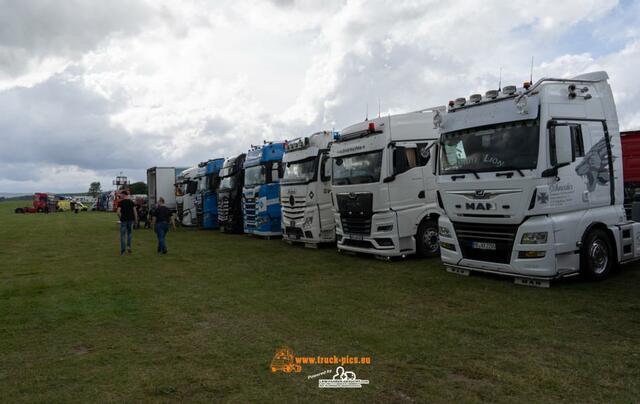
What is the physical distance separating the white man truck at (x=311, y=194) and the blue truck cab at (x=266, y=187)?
7.87ft

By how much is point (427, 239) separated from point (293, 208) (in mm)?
5093

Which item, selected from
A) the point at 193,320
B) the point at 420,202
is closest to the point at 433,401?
the point at 193,320

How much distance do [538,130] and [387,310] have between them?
400 cm

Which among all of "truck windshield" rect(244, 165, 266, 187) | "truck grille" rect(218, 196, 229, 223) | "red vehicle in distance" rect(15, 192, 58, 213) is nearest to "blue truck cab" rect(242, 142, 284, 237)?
"truck windshield" rect(244, 165, 266, 187)

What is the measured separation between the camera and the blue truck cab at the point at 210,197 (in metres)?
24.9

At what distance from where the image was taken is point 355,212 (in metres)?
12.2

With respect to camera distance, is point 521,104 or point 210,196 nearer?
point 521,104

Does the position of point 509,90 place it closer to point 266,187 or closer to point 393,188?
point 393,188

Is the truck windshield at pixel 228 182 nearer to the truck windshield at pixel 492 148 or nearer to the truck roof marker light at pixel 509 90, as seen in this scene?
the truck windshield at pixel 492 148

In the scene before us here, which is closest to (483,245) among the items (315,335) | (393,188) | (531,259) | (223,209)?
(531,259)

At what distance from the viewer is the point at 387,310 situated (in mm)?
7074

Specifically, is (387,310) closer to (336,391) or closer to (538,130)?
(336,391)

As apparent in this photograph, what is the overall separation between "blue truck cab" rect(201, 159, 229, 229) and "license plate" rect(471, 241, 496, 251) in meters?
17.7

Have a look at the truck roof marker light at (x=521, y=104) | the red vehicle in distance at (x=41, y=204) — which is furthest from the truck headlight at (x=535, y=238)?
the red vehicle in distance at (x=41, y=204)
